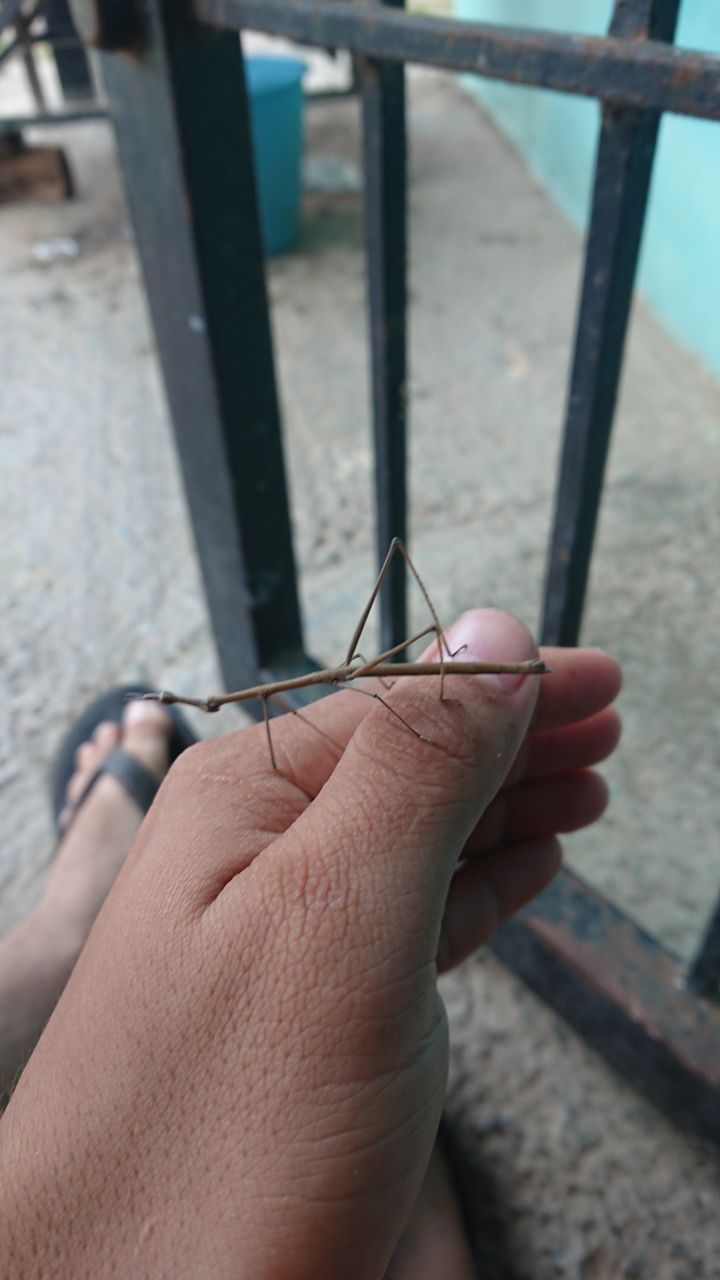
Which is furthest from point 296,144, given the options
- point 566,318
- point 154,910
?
point 154,910

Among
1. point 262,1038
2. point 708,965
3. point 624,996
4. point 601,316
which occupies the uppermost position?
point 601,316

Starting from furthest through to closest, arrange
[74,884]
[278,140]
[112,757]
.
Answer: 1. [278,140]
2. [112,757]
3. [74,884]

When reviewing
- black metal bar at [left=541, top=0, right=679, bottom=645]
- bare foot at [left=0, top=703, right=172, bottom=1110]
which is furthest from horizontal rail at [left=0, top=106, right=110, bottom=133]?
black metal bar at [left=541, top=0, right=679, bottom=645]

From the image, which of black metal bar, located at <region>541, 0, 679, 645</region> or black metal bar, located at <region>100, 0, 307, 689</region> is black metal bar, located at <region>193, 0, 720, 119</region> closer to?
black metal bar, located at <region>541, 0, 679, 645</region>

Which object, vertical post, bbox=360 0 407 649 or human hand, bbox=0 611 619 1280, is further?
vertical post, bbox=360 0 407 649

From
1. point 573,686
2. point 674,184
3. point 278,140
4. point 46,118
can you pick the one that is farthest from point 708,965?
point 46,118

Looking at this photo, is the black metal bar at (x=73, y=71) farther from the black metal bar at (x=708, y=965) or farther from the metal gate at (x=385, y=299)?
the black metal bar at (x=708, y=965)

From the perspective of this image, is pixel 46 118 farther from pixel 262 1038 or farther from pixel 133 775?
pixel 262 1038
